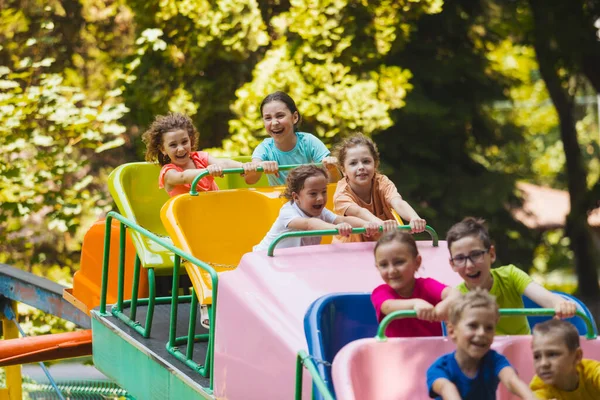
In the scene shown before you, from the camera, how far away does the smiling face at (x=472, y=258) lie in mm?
3730

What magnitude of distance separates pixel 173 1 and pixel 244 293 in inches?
256

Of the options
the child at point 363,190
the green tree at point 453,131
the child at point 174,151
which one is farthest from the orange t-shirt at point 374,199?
the green tree at point 453,131

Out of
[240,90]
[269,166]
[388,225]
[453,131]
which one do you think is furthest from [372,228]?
[453,131]

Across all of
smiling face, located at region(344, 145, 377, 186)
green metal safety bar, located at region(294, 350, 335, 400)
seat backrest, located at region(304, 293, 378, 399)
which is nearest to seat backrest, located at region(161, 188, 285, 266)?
smiling face, located at region(344, 145, 377, 186)

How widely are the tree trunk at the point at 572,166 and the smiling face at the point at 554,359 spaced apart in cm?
991

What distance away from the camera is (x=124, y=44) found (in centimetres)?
1196

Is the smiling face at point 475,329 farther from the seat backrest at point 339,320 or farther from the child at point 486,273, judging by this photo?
the seat backrest at point 339,320

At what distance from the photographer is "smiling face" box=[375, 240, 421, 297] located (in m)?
3.79

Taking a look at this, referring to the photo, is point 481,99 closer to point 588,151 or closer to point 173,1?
point 173,1

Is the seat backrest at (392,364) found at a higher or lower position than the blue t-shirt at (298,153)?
lower

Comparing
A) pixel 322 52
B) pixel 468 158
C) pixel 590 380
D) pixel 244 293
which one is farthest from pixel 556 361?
pixel 468 158

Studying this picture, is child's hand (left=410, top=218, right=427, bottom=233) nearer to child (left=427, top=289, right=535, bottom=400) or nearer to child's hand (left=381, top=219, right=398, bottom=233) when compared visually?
child's hand (left=381, top=219, right=398, bottom=233)

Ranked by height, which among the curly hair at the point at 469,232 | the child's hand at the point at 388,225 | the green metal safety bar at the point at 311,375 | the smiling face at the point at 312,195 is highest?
the smiling face at the point at 312,195

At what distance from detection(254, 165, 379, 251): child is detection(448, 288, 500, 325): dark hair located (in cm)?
151
